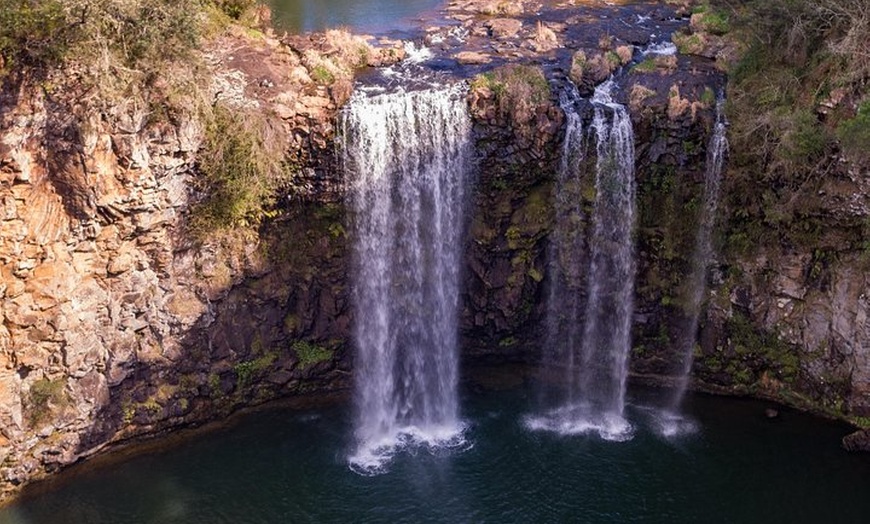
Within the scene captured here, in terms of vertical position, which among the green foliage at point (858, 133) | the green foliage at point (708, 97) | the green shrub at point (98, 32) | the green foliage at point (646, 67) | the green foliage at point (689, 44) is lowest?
the green foliage at point (858, 133)

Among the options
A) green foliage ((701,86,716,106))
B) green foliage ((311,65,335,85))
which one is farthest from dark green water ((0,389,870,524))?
green foliage ((311,65,335,85))

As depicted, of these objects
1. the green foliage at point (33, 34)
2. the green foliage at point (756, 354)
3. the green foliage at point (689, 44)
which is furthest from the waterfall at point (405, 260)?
the green foliage at point (689, 44)

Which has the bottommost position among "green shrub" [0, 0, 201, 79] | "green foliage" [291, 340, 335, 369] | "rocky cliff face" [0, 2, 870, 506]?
"green foliage" [291, 340, 335, 369]

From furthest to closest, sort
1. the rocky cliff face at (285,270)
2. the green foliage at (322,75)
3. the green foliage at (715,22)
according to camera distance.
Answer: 1. the green foliage at (715,22)
2. the green foliage at (322,75)
3. the rocky cliff face at (285,270)

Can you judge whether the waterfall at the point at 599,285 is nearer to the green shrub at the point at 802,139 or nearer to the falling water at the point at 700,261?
the falling water at the point at 700,261

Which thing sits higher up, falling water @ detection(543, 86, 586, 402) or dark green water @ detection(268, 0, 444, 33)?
dark green water @ detection(268, 0, 444, 33)

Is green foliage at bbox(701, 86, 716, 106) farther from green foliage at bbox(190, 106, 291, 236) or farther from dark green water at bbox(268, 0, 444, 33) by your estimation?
green foliage at bbox(190, 106, 291, 236)

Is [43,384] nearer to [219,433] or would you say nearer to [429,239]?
[219,433]

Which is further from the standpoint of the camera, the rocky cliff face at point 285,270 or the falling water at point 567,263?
the falling water at point 567,263
